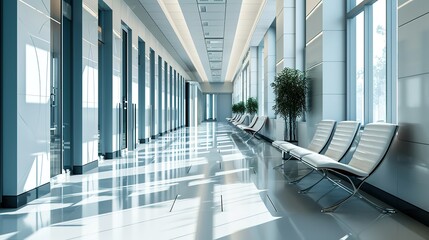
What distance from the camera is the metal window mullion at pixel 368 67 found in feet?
19.8

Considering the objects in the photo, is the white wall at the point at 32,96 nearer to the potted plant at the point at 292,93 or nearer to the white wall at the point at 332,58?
the white wall at the point at 332,58

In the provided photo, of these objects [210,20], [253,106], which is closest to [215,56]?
[253,106]

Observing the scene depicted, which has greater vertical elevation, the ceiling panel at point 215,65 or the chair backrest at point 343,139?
the ceiling panel at point 215,65

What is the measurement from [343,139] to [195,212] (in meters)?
2.36

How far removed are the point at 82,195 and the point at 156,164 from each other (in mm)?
2995

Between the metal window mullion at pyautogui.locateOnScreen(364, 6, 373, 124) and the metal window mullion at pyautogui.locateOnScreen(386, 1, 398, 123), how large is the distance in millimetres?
778

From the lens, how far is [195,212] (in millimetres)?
4086

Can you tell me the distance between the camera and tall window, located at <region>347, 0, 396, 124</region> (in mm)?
5195

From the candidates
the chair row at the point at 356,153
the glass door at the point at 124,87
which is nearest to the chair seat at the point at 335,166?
the chair row at the point at 356,153

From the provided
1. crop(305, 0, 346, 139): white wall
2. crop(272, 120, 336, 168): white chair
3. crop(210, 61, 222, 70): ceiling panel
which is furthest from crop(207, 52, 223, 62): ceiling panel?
crop(272, 120, 336, 168): white chair

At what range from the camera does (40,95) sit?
504 centimetres

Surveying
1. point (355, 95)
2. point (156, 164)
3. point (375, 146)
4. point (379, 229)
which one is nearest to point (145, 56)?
point (156, 164)

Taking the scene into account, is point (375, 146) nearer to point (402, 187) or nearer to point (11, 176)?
point (402, 187)

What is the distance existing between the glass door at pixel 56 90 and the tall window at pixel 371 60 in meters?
4.40
